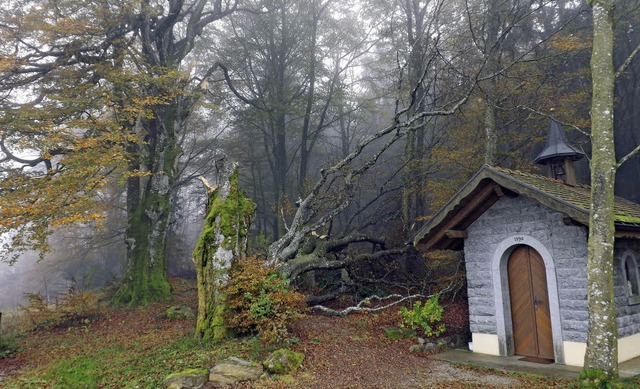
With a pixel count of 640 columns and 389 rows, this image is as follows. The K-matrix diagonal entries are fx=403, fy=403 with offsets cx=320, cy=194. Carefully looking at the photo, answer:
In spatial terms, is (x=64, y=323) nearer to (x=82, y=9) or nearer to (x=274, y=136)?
(x=82, y=9)

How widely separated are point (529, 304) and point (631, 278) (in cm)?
220

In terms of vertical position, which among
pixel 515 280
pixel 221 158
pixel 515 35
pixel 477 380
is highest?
pixel 515 35

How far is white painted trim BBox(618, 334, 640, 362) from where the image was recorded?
7.92 m

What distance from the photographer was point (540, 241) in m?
8.44

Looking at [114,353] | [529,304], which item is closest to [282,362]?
[114,353]

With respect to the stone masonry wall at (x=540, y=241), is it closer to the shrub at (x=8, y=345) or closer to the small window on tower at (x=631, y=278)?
the small window on tower at (x=631, y=278)

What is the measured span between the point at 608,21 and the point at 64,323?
633 inches

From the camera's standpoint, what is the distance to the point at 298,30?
880 inches

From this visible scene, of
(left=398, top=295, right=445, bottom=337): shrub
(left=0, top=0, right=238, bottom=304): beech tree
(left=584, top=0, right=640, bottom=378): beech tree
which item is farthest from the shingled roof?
(left=0, top=0, right=238, bottom=304): beech tree

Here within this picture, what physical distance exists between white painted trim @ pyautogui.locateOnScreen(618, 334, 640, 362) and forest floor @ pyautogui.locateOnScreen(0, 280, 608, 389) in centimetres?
223

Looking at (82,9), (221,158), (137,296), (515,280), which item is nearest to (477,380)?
(515,280)

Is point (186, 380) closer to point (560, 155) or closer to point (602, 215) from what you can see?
point (602, 215)

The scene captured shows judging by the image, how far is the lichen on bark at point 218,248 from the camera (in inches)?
365

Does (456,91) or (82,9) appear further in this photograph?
(456,91)
